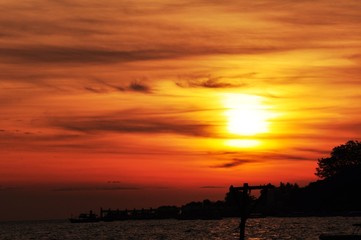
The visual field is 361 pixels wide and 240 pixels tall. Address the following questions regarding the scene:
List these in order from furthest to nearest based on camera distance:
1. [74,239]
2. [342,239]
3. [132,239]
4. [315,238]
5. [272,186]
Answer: [74,239] → [132,239] → [315,238] → [342,239] → [272,186]

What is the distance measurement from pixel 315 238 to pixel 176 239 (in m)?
33.6

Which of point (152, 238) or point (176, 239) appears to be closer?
point (176, 239)

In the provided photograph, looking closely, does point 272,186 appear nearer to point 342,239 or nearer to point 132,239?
point 342,239

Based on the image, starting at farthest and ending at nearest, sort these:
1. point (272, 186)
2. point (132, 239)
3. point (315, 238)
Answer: point (132, 239)
point (315, 238)
point (272, 186)

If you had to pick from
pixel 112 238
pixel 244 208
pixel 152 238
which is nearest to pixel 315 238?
pixel 152 238

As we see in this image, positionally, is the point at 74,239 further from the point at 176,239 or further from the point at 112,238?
the point at 176,239

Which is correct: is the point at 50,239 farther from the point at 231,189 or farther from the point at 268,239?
the point at 231,189

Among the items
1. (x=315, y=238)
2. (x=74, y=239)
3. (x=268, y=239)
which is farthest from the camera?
(x=74, y=239)

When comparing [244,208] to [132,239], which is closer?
[244,208]

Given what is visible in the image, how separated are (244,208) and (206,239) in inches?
3647

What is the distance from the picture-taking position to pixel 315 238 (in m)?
148

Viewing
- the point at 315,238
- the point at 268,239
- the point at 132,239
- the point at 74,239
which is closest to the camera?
the point at 315,238

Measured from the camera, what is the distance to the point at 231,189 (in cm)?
7288

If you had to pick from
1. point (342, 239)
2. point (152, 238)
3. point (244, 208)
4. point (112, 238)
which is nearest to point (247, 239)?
point (152, 238)
